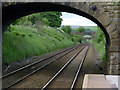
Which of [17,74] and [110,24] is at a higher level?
[110,24]

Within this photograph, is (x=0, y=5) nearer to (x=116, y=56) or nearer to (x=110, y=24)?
(x=110, y=24)

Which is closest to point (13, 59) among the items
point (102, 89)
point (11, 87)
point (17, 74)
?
point (17, 74)

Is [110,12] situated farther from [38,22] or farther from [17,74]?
[38,22]

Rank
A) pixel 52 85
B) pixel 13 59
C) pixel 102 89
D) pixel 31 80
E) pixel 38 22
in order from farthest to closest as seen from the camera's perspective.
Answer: pixel 38 22, pixel 13 59, pixel 31 80, pixel 52 85, pixel 102 89

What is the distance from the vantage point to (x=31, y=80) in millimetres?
9812

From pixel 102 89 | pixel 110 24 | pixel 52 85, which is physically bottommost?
pixel 52 85

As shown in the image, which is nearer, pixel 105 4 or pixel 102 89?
pixel 102 89

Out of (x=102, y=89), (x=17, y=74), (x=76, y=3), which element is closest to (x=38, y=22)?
(x=17, y=74)

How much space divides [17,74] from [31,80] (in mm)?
1773

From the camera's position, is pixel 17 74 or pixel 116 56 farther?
pixel 17 74

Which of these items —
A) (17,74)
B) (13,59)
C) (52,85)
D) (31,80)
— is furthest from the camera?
(13,59)

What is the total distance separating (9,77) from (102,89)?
22.8 ft

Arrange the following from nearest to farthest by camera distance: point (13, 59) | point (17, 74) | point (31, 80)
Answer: point (31, 80)
point (17, 74)
point (13, 59)

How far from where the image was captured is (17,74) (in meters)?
11.1
